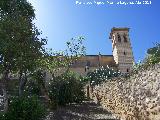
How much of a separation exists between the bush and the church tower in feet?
170

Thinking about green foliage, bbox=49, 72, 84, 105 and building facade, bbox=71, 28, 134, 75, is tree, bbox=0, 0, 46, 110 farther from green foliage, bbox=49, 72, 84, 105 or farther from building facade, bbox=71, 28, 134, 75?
building facade, bbox=71, 28, 134, 75

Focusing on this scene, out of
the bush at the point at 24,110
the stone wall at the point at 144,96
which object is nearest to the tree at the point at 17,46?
the bush at the point at 24,110

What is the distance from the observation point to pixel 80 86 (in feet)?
102

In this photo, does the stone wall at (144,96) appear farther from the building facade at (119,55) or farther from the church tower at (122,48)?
the church tower at (122,48)

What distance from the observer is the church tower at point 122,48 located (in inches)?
2704

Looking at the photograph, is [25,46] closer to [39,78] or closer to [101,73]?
[39,78]

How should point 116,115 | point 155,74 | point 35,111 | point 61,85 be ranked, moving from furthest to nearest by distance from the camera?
point 61,85, point 116,115, point 35,111, point 155,74

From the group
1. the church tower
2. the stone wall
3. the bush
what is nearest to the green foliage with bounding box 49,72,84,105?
the bush

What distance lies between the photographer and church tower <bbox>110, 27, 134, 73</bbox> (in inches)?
2704

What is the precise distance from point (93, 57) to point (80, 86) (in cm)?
4280

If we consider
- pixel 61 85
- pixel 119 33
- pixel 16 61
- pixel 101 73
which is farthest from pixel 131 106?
pixel 119 33

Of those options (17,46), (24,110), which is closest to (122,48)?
(17,46)

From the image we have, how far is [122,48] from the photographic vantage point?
6869 cm

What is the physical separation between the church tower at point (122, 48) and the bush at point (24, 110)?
2046 inches
